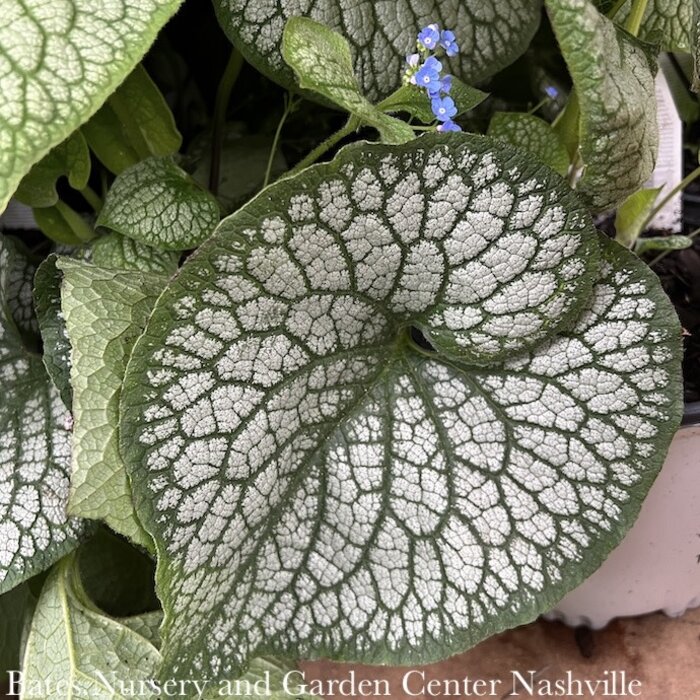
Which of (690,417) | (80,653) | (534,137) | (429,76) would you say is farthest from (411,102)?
(80,653)

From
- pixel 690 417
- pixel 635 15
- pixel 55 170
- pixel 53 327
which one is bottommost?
pixel 690 417

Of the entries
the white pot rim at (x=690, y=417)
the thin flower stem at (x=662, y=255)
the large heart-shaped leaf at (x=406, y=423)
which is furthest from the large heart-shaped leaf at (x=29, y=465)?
the thin flower stem at (x=662, y=255)

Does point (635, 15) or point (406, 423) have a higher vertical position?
point (635, 15)

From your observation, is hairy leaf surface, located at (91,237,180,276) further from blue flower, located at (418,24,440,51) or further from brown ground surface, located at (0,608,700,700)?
brown ground surface, located at (0,608,700,700)

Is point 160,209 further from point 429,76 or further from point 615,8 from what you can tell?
point 615,8

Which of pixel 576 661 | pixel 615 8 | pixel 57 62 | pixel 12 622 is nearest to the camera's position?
pixel 57 62

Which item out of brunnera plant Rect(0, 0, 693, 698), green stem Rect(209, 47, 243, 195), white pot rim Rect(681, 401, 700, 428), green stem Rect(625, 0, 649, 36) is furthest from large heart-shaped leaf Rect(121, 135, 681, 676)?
green stem Rect(209, 47, 243, 195)

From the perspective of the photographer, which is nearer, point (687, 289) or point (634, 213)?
point (634, 213)

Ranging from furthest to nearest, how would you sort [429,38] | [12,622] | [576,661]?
[576,661] < [12,622] < [429,38]
